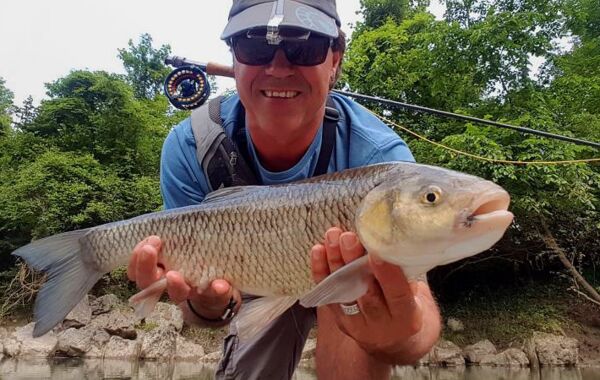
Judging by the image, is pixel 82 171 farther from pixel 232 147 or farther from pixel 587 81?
pixel 232 147

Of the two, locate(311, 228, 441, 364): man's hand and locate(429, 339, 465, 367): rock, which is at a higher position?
locate(311, 228, 441, 364): man's hand

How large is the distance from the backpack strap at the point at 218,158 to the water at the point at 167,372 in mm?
8619

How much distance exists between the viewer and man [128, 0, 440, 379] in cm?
225

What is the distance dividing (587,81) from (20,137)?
61.4 ft

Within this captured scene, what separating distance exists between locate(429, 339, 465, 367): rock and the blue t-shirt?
407 inches

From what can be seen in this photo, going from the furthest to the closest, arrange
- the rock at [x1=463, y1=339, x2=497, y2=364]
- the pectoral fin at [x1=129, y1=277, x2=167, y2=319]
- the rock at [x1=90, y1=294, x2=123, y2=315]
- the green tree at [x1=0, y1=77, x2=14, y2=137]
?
the green tree at [x1=0, y1=77, x2=14, y2=137] < the rock at [x1=90, y1=294, x2=123, y2=315] < the rock at [x1=463, y1=339, x2=497, y2=364] < the pectoral fin at [x1=129, y1=277, x2=167, y2=319]

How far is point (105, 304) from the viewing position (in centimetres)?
1513

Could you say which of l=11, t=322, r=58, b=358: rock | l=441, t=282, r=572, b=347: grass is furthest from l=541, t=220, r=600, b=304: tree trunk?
l=11, t=322, r=58, b=358: rock

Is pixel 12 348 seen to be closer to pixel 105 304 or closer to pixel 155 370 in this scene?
pixel 105 304

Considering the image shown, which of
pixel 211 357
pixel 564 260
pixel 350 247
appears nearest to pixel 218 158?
pixel 350 247

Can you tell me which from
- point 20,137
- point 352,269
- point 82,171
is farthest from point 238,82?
point 20,137

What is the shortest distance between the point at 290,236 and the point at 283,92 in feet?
2.79

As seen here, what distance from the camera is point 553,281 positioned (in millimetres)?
15398

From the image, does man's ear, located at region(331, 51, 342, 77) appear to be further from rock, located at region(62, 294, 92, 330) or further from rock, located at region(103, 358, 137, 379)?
rock, located at region(62, 294, 92, 330)
